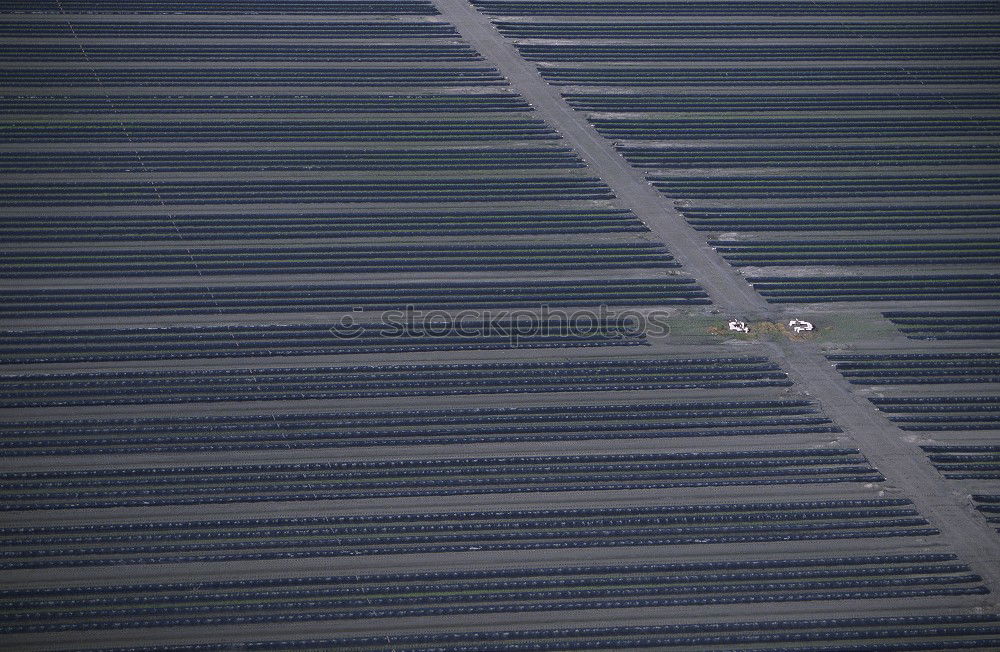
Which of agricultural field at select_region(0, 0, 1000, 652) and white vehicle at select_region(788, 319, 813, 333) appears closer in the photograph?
agricultural field at select_region(0, 0, 1000, 652)

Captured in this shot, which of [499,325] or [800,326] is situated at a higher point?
[800,326]

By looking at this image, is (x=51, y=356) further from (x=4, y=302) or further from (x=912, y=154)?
(x=912, y=154)

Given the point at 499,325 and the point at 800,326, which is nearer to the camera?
the point at 499,325

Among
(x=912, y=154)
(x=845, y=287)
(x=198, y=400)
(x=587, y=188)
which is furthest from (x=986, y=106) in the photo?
(x=198, y=400)

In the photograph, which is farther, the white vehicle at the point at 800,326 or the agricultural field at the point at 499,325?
the white vehicle at the point at 800,326
